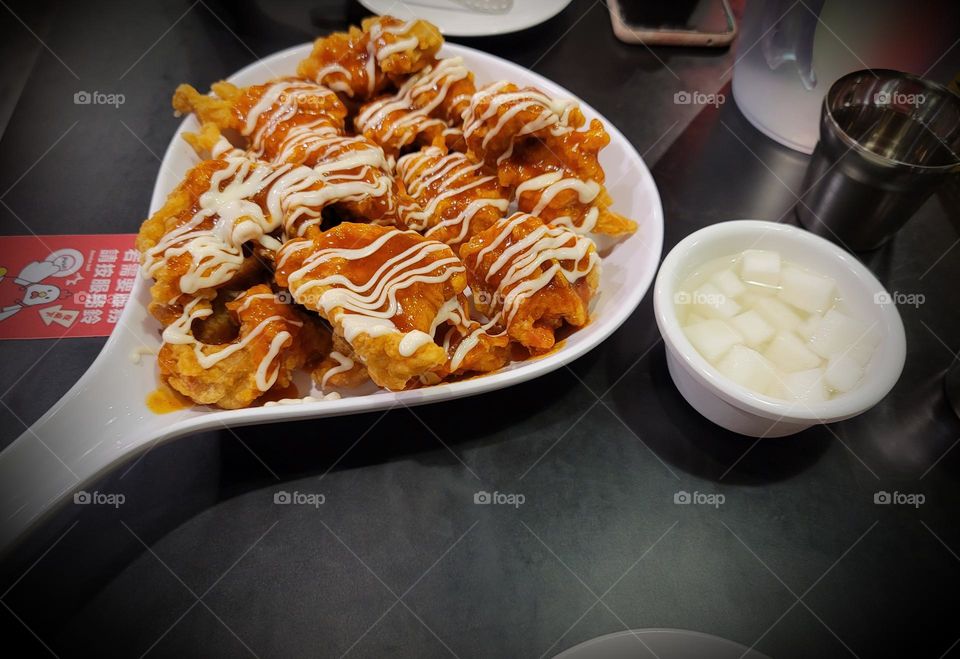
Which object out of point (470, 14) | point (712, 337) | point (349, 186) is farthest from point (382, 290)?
point (470, 14)

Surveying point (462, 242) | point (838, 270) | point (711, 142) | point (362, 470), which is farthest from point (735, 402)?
point (711, 142)

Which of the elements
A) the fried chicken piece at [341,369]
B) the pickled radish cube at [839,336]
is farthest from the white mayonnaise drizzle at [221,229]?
the pickled radish cube at [839,336]

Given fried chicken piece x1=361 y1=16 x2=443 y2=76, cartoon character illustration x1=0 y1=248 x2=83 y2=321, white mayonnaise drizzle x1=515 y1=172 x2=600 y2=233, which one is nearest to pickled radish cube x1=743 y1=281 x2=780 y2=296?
white mayonnaise drizzle x1=515 y1=172 x2=600 y2=233

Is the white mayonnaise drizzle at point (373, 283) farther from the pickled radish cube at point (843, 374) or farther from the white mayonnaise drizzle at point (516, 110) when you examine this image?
the pickled radish cube at point (843, 374)

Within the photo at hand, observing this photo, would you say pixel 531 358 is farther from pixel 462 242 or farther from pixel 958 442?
pixel 958 442

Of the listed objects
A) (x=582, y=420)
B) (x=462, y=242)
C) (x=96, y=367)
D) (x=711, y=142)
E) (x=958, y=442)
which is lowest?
(x=958, y=442)

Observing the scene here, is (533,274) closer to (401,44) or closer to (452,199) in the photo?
(452,199)

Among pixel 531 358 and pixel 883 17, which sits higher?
pixel 883 17
